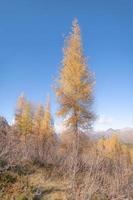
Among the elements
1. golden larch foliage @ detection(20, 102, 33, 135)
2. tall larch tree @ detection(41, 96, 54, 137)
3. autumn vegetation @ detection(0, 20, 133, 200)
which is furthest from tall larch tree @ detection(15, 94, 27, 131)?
autumn vegetation @ detection(0, 20, 133, 200)

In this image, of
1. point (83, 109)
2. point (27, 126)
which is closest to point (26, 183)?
point (83, 109)

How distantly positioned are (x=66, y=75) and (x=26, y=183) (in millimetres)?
15306

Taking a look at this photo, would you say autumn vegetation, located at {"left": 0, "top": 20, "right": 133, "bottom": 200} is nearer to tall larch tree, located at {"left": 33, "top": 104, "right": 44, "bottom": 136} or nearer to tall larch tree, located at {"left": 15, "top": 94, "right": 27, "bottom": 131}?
tall larch tree, located at {"left": 33, "top": 104, "right": 44, "bottom": 136}

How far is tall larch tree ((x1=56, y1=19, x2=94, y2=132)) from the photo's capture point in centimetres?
2294

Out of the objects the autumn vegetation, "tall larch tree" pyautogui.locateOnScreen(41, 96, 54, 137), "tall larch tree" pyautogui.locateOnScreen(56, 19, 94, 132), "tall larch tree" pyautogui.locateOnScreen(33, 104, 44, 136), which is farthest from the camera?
"tall larch tree" pyautogui.locateOnScreen(33, 104, 44, 136)

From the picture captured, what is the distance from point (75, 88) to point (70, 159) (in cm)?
1483

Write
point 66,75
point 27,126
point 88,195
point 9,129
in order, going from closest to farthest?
point 88,195, point 9,129, point 66,75, point 27,126

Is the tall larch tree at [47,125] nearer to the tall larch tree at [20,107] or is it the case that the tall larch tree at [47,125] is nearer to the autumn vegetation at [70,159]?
the tall larch tree at [20,107]

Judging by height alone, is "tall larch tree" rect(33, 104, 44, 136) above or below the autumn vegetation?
above

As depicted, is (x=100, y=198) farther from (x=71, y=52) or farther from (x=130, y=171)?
→ (x=71, y=52)

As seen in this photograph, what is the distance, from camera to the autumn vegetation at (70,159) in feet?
22.8

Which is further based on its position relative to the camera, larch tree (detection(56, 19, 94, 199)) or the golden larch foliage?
the golden larch foliage

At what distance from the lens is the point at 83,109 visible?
23328 mm

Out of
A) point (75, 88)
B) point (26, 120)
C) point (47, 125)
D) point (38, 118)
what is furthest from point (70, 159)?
point (38, 118)
